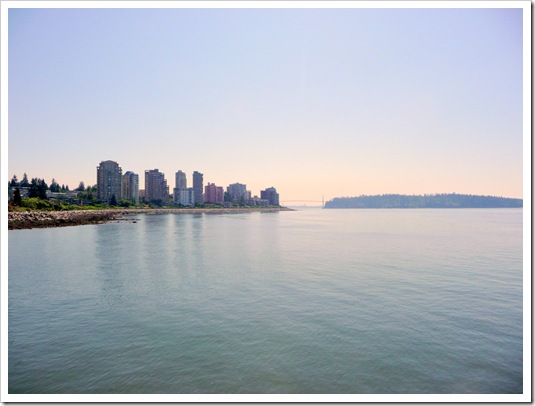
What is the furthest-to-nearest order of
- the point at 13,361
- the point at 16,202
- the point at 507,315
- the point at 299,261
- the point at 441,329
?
the point at 16,202
the point at 299,261
the point at 507,315
the point at 441,329
the point at 13,361

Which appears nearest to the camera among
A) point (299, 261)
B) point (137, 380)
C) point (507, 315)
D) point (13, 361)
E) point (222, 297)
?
point (137, 380)

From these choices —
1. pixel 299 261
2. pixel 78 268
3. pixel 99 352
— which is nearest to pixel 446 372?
pixel 99 352

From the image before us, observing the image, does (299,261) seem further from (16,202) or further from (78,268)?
(16,202)

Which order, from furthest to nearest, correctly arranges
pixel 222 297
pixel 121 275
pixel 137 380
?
pixel 121 275 → pixel 222 297 → pixel 137 380

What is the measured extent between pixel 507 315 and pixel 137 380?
56.1 ft

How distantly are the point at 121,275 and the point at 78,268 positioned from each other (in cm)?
575

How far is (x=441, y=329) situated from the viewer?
47.6 feet

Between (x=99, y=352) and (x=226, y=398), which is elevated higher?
(x=226, y=398)

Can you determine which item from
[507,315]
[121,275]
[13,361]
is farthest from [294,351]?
[121,275]

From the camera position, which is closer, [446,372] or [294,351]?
[446,372]

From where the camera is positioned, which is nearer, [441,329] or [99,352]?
[99,352]

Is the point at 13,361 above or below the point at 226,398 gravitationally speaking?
below

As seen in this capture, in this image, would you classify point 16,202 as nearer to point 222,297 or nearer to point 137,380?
point 222,297

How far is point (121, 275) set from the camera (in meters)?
26.6
